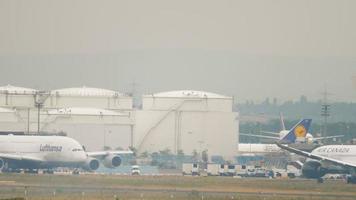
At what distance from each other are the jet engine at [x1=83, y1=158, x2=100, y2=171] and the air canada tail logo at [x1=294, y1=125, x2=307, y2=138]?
38.5 metres

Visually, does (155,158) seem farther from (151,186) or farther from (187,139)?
(151,186)

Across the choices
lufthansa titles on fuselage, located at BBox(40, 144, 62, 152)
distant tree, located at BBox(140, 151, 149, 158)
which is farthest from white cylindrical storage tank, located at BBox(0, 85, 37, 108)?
lufthansa titles on fuselage, located at BBox(40, 144, 62, 152)

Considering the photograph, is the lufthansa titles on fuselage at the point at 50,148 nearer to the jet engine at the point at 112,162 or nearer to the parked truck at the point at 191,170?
the jet engine at the point at 112,162

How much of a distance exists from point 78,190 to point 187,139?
302 ft

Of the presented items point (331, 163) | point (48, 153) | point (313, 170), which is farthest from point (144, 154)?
point (331, 163)

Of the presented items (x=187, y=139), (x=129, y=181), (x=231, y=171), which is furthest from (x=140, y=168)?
(x=187, y=139)

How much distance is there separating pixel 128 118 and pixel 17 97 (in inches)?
630

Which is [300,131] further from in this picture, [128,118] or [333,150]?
[333,150]

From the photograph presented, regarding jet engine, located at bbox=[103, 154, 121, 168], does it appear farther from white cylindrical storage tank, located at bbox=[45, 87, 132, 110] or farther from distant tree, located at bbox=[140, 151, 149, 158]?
white cylindrical storage tank, located at bbox=[45, 87, 132, 110]

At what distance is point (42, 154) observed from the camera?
125 m

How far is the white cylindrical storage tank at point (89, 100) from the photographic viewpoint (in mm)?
182625

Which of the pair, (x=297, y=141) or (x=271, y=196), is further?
(x=297, y=141)

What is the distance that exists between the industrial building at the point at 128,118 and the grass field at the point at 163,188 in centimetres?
6019

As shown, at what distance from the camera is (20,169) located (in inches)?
4926
